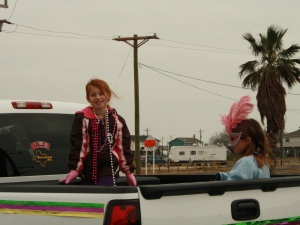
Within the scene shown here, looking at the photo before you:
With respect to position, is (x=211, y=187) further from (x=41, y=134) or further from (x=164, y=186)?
(x=41, y=134)

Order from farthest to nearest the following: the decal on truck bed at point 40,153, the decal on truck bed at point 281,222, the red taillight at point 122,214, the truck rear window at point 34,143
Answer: the decal on truck bed at point 40,153
the truck rear window at point 34,143
the decal on truck bed at point 281,222
the red taillight at point 122,214

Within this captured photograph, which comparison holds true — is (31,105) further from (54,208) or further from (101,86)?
(54,208)

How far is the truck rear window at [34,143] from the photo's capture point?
4895 mm

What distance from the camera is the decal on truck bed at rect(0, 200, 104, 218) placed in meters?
3.08

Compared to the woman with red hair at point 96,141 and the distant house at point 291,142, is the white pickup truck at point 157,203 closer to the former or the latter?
the woman with red hair at point 96,141

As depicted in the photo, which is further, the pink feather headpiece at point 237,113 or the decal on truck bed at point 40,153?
the decal on truck bed at point 40,153

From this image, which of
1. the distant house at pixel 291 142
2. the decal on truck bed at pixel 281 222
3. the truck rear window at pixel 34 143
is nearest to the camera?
the decal on truck bed at pixel 281 222

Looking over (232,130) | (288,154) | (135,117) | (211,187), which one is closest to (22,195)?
(211,187)

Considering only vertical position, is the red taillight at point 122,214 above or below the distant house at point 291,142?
below

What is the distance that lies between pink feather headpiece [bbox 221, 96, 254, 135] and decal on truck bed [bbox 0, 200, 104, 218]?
5.02 feet

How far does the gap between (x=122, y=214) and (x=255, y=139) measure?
1.52 metres

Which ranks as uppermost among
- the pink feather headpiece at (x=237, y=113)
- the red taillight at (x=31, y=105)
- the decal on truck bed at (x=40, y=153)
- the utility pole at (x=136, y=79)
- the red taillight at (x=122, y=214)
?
the utility pole at (x=136, y=79)

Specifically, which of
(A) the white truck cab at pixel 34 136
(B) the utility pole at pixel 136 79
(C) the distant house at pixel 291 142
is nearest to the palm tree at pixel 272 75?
(B) the utility pole at pixel 136 79

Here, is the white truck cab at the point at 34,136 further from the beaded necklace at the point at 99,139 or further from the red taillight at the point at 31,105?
the beaded necklace at the point at 99,139
